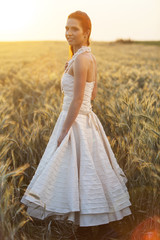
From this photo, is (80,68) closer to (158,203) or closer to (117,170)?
(117,170)

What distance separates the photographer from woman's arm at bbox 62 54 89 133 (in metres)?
1.79

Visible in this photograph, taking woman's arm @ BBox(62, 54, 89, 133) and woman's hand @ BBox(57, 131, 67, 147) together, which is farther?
woman's hand @ BBox(57, 131, 67, 147)

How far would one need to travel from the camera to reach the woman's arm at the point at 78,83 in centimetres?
179

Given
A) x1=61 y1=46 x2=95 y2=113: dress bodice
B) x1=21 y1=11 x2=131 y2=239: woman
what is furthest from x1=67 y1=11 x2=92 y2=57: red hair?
x1=61 y1=46 x2=95 y2=113: dress bodice

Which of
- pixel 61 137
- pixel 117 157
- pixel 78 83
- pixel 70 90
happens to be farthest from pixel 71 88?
pixel 117 157

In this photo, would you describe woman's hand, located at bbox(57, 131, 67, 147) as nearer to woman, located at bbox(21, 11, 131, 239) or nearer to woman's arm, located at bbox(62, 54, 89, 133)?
woman, located at bbox(21, 11, 131, 239)

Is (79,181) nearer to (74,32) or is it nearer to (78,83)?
(78,83)

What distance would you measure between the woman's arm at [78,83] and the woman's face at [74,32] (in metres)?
0.14

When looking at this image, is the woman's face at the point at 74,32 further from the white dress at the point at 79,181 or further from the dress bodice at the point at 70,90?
the dress bodice at the point at 70,90

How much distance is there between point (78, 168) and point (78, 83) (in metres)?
0.58

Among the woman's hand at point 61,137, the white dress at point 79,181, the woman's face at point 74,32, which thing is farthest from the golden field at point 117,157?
the woman's face at point 74,32

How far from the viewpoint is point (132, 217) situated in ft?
6.77

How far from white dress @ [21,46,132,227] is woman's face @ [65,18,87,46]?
0.06m

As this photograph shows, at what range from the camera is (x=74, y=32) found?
185cm
